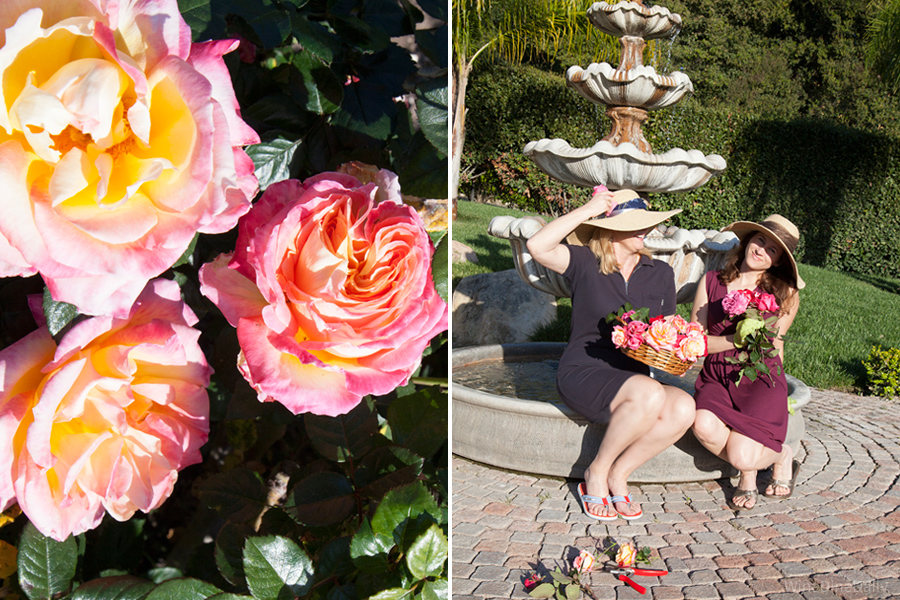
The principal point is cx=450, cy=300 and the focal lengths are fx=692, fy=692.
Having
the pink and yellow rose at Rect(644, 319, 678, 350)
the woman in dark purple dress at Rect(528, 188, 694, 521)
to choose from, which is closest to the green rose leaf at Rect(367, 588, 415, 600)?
the pink and yellow rose at Rect(644, 319, 678, 350)

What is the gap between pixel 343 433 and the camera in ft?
2.37

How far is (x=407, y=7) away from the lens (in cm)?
73

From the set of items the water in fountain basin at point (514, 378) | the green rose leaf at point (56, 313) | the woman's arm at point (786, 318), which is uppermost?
the green rose leaf at point (56, 313)

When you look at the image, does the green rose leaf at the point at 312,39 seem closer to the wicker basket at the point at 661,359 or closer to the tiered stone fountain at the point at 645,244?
the wicker basket at the point at 661,359

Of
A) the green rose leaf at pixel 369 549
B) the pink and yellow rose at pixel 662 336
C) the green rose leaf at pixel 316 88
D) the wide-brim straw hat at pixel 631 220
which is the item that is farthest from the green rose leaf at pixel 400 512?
the wide-brim straw hat at pixel 631 220

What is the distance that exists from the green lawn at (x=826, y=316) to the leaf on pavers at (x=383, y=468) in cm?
535

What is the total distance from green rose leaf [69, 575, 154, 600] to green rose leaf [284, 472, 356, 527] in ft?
0.49

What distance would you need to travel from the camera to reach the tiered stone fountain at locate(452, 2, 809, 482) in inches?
121

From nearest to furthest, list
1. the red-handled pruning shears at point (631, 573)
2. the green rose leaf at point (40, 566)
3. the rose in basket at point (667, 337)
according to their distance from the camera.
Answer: the green rose leaf at point (40, 566)
the red-handled pruning shears at point (631, 573)
the rose in basket at point (667, 337)

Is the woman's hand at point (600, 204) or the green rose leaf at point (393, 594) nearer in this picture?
the green rose leaf at point (393, 594)

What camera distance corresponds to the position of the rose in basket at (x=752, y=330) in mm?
2842

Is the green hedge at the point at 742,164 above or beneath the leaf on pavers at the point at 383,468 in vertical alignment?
beneath

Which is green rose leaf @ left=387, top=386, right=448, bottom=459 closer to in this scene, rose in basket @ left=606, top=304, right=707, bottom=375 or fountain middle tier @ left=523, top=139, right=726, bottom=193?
rose in basket @ left=606, top=304, right=707, bottom=375

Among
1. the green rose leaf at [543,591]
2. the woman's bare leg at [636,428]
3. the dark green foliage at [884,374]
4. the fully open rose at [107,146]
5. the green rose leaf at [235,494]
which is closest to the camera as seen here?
the fully open rose at [107,146]
